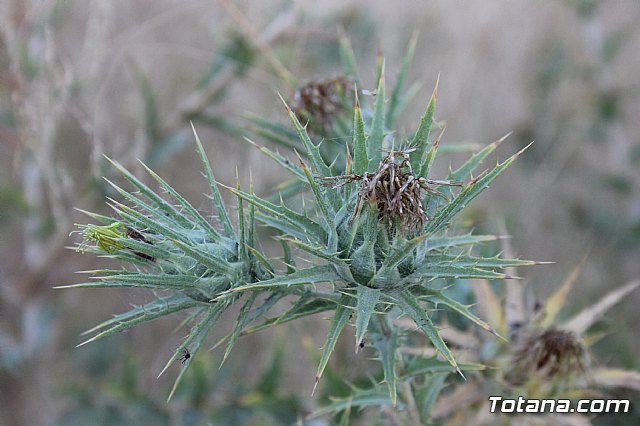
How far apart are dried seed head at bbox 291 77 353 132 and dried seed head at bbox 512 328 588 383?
1088mm

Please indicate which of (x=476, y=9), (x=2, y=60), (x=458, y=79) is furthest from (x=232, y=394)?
(x=476, y=9)

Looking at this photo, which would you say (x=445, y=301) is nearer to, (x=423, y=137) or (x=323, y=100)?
(x=423, y=137)

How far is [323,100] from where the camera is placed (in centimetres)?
228

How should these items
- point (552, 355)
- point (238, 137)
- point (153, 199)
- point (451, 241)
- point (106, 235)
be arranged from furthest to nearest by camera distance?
point (238, 137) < point (552, 355) < point (451, 241) < point (153, 199) < point (106, 235)

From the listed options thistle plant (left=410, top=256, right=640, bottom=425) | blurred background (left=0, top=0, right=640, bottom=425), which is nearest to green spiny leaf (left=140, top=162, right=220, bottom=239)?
thistle plant (left=410, top=256, right=640, bottom=425)

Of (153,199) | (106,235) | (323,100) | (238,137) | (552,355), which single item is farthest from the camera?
(238,137)

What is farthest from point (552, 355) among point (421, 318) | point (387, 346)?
point (421, 318)

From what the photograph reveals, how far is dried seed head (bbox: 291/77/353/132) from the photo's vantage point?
2.28 metres

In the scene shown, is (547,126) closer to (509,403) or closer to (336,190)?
(509,403)

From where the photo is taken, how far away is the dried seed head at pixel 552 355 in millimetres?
2018

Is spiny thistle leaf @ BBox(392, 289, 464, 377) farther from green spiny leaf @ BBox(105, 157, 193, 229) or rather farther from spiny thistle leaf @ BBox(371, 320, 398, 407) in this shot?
green spiny leaf @ BBox(105, 157, 193, 229)

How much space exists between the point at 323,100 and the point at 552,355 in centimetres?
123

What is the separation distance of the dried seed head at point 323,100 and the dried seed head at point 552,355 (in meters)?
1.09

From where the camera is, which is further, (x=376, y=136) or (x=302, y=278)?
(x=376, y=136)
